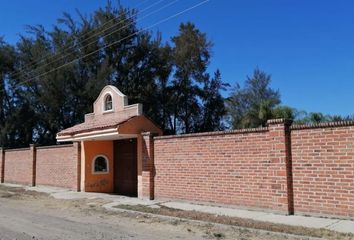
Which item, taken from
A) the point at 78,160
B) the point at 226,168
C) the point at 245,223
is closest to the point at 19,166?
the point at 78,160

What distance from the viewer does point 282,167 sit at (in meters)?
12.8

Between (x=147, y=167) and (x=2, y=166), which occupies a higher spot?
(x=147, y=167)

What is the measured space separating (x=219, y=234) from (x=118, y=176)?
12.8 metres

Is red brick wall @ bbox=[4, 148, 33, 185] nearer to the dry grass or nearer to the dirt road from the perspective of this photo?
the dirt road

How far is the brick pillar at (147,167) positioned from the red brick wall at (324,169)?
6757 mm

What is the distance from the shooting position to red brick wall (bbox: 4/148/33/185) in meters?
28.3

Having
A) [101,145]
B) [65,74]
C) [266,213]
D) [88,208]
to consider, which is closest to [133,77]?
[65,74]

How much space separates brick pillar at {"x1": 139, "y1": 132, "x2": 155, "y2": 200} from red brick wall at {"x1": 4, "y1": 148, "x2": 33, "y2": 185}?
12582 mm

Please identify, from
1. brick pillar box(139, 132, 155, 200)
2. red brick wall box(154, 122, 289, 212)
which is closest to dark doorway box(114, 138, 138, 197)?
brick pillar box(139, 132, 155, 200)

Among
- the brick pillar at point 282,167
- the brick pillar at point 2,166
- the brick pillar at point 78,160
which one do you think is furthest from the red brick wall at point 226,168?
the brick pillar at point 2,166

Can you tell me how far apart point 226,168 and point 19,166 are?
19.7 metres

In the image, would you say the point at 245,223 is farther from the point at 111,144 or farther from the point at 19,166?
the point at 19,166

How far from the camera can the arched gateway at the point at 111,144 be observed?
19.0 metres

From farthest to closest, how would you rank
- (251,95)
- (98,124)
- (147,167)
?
(251,95)
(98,124)
(147,167)
